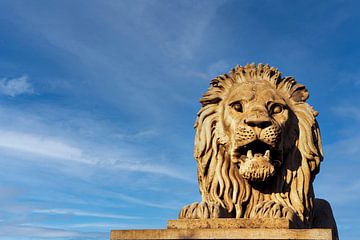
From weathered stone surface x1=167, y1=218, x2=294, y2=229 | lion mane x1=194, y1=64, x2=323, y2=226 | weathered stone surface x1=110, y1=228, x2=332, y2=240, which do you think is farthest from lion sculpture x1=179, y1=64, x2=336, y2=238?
weathered stone surface x1=110, y1=228, x2=332, y2=240

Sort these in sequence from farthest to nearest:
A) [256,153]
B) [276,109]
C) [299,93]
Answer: [299,93], [276,109], [256,153]

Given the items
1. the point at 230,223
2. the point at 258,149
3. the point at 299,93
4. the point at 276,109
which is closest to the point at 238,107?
the point at 276,109

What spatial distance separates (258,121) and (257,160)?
0.51 meters

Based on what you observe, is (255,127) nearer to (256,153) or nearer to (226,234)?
(256,153)

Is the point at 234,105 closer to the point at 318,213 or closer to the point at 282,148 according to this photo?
the point at 282,148

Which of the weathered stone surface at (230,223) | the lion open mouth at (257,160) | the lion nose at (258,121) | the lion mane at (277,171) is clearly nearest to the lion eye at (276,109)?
the lion mane at (277,171)

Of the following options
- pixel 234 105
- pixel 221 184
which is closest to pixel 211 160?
pixel 221 184

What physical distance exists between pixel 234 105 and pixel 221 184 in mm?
1096

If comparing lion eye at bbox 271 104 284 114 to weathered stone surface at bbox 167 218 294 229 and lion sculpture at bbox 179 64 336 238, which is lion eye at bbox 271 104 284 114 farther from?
weathered stone surface at bbox 167 218 294 229

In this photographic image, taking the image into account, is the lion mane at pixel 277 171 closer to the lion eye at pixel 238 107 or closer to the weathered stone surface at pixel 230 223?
the lion eye at pixel 238 107

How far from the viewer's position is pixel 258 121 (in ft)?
20.7

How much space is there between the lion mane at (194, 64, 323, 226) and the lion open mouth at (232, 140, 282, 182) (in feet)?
0.60

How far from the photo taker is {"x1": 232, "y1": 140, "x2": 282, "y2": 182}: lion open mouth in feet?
20.8

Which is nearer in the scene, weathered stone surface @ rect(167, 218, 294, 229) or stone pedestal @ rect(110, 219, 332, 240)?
stone pedestal @ rect(110, 219, 332, 240)
